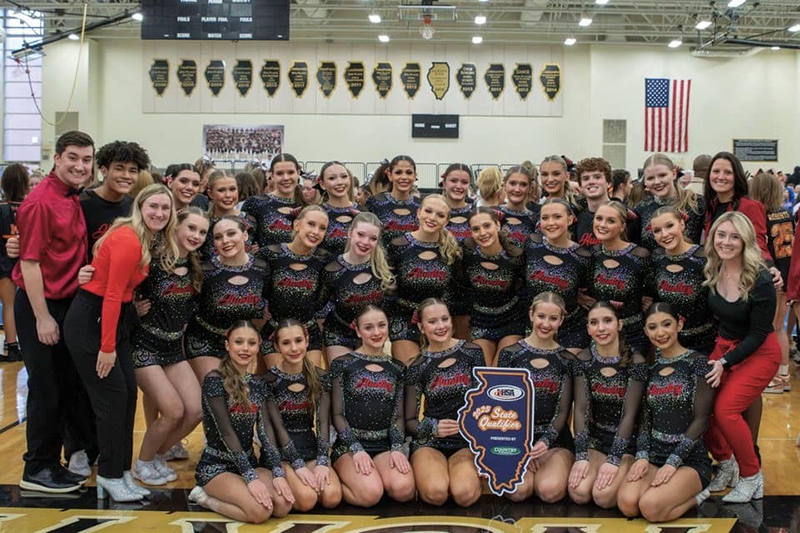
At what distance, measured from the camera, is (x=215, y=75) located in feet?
64.3

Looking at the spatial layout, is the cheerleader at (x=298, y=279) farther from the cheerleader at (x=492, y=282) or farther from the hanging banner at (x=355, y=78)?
the hanging banner at (x=355, y=78)

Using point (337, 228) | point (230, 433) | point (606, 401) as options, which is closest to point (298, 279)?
point (337, 228)

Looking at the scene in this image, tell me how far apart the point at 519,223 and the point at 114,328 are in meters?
2.73

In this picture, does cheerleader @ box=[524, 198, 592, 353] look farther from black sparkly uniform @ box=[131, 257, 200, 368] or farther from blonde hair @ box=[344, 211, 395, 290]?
black sparkly uniform @ box=[131, 257, 200, 368]

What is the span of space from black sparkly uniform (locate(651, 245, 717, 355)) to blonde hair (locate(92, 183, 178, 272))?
2.88m

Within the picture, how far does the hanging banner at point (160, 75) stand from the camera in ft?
64.5

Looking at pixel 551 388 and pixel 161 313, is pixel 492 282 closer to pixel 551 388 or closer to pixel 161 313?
pixel 551 388

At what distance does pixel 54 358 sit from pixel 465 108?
16770mm

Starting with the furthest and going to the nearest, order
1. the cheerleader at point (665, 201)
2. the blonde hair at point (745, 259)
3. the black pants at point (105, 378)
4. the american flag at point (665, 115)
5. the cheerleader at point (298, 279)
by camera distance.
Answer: the american flag at point (665, 115)
the cheerleader at point (665, 201)
the cheerleader at point (298, 279)
the blonde hair at point (745, 259)
the black pants at point (105, 378)

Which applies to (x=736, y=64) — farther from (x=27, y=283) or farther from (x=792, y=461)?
(x=27, y=283)

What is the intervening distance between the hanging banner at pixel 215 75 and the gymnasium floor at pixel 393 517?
53.9 feet

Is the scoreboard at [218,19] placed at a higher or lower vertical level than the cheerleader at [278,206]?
higher

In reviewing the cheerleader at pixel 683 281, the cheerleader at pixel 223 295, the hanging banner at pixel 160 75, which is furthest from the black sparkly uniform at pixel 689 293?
the hanging banner at pixel 160 75

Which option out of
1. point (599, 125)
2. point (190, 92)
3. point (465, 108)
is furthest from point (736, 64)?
point (190, 92)
